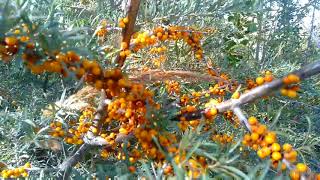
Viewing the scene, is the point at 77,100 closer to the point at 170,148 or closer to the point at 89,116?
the point at 89,116

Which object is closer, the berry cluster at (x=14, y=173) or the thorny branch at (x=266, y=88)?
the thorny branch at (x=266, y=88)

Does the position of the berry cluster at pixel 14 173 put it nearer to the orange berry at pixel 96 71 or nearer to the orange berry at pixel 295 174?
the orange berry at pixel 96 71

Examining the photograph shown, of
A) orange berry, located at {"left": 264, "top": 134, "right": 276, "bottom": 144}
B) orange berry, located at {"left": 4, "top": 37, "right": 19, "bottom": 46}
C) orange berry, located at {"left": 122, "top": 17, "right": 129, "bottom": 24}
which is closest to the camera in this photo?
orange berry, located at {"left": 4, "top": 37, "right": 19, "bottom": 46}

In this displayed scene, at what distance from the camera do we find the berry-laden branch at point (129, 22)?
1162mm

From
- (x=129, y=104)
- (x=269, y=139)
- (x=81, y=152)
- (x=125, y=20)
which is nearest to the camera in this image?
(x=269, y=139)

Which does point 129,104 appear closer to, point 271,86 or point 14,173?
point 271,86

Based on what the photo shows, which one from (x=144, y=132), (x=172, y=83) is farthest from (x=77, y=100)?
(x=172, y=83)

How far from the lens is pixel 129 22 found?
3.84ft

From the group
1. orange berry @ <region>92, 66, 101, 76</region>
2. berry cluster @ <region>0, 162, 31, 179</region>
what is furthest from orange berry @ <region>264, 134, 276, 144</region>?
berry cluster @ <region>0, 162, 31, 179</region>

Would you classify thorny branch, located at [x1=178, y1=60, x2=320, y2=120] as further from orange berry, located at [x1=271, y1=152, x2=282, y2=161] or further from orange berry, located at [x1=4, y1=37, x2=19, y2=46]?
orange berry, located at [x1=4, y1=37, x2=19, y2=46]

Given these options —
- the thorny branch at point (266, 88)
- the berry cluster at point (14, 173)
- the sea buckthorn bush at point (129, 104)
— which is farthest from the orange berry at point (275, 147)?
the berry cluster at point (14, 173)

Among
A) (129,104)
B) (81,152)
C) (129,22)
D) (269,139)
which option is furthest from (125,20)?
(269,139)

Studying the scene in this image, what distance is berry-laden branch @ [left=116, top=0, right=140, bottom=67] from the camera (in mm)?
1162

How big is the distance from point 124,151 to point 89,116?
324mm
